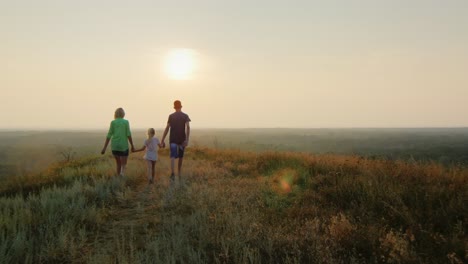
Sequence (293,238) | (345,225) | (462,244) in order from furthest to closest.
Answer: (345,225) → (293,238) → (462,244)

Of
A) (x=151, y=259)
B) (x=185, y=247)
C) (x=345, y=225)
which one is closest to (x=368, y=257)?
(x=345, y=225)

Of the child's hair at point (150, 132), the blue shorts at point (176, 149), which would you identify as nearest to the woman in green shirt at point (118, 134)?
the child's hair at point (150, 132)

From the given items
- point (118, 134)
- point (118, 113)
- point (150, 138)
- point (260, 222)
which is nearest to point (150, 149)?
point (150, 138)

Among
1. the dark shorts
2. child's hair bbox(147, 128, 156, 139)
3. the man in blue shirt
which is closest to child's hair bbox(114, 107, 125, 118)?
child's hair bbox(147, 128, 156, 139)

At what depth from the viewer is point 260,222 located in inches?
217

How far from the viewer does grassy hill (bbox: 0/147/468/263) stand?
13.6 feet

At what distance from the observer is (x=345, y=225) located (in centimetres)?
477

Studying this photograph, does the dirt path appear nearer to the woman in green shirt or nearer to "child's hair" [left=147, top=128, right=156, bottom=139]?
the woman in green shirt

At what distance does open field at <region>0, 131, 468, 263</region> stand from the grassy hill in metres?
0.02

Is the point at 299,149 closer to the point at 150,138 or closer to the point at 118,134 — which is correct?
the point at 150,138

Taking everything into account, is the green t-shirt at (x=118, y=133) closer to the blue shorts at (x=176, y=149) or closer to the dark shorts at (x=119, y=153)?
the dark shorts at (x=119, y=153)

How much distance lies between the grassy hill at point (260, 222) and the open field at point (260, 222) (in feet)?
0.07

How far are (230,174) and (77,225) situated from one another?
6216 millimetres

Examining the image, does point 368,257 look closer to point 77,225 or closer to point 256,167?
point 77,225
